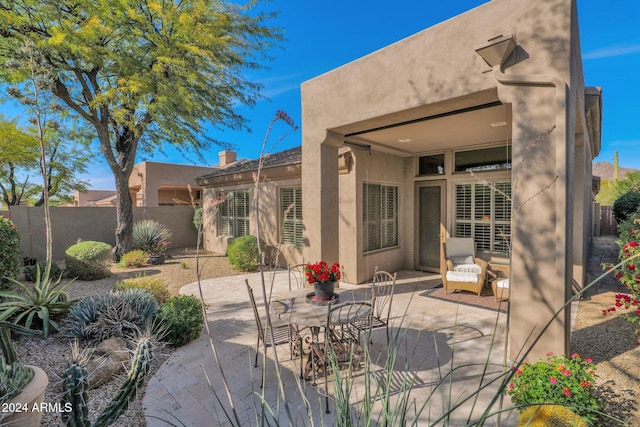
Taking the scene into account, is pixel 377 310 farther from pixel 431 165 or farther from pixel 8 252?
pixel 8 252

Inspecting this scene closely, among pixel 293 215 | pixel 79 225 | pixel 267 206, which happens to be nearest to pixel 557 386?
pixel 293 215

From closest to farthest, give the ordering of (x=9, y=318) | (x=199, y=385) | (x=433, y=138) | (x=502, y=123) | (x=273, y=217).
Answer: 1. (x=199, y=385)
2. (x=9, y=318)
3. (x=502, y=123)
4. (x=433, y=138)
5. (x=273, y=217)

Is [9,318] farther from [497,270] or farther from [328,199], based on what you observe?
[497,270]

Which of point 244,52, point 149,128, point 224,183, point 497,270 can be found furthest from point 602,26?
point 149,128

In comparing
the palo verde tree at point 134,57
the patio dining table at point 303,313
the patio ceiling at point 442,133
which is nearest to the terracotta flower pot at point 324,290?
the patio dining table at point 303,313

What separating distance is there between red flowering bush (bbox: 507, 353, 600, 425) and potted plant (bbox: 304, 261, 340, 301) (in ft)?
6.62

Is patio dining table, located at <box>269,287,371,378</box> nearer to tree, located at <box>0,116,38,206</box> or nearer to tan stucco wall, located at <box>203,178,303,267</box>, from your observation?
tan stucco wall, located at <box>203,178,303,267</box>

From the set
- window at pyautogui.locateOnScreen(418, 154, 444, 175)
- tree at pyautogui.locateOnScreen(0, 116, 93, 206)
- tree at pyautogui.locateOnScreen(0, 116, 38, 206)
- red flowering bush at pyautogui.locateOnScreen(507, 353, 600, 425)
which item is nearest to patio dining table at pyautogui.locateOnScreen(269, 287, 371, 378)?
red flowering bush at pyautogui.locateOnScreen(507, 353, 600, 425)

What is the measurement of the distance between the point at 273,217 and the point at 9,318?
6.77 m

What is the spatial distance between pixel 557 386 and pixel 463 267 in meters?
4.40

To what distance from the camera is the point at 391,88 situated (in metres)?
5.18

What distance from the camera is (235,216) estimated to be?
39.8ft

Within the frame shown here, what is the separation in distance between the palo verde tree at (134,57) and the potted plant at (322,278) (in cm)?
809

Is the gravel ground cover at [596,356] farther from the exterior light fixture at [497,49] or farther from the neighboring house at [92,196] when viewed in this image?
the neighboring house at [92,196]
